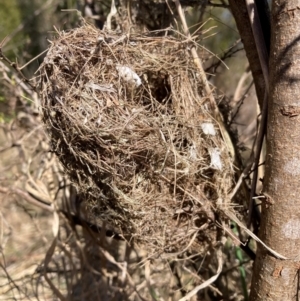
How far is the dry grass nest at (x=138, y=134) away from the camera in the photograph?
0.89 m

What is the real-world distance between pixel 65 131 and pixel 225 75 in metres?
2.61

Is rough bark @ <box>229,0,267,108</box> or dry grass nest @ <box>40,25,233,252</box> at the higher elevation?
rough bark @ <box>229,0,267,108</box>

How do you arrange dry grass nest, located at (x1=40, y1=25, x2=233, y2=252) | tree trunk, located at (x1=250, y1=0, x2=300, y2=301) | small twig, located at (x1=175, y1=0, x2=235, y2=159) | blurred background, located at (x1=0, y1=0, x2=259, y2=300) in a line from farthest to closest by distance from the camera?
blurred background, located at (x1=0, y1=0, x2=259, y2=300)
small twig, located at (x1=175, y1=0, x2=235, y2=159)
dry grass nest, located at (x1=40, y1=25, x2=233, y2=252)
tree trunk, located at (x1=250, y1=0, x2=300, y2=301)

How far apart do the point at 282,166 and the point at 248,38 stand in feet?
1.00

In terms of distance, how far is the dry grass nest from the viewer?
0.89 metres

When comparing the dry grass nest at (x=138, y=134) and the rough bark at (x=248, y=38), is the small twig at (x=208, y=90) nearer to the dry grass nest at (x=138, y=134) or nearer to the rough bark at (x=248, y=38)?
the dry grass nest at (x=138, y=134)

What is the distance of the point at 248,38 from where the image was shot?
3.12ft

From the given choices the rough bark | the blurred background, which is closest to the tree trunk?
the rough bark

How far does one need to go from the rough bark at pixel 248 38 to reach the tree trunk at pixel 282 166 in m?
0.13

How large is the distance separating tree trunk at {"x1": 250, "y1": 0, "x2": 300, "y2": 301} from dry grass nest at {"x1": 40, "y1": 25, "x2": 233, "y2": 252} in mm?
189

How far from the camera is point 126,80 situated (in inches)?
37.1

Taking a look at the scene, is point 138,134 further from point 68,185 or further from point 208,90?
point 68,185

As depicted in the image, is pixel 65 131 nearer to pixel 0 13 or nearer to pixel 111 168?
pixel 111 168

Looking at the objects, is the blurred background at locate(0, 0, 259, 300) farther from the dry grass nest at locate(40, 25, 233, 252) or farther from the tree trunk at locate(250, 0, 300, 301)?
the tree trunk at locate(250, 0, 300, 301)
